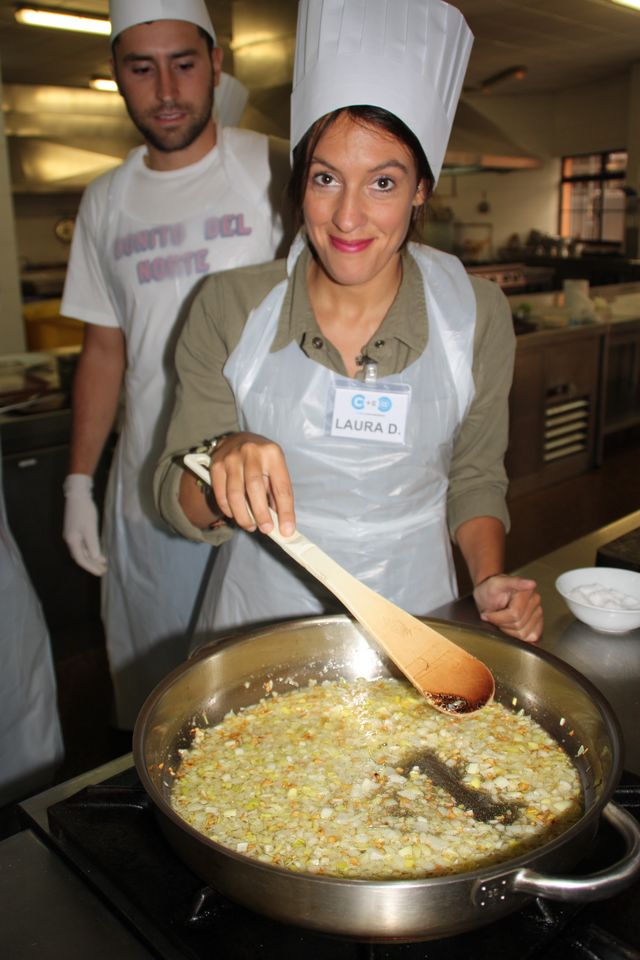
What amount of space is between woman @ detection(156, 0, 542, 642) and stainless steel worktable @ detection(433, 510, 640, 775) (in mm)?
49

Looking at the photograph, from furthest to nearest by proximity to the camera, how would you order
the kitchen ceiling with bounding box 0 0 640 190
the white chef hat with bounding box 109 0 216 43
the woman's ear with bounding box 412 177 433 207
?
the kitchen ceiling with bounding box 0 0 640 190, the white chef hat with bounding box 109 0 216 43, the woman's ear with bounding box 412 177 433 207

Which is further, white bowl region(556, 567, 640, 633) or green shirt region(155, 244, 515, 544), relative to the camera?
green shirt region(155, 244, 515, 544)

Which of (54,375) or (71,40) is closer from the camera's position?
(54,375)

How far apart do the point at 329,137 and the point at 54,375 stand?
217cm

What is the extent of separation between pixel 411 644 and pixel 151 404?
121cm

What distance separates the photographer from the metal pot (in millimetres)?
591

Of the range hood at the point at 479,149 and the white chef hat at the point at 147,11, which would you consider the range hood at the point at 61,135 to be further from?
the white chef hat at the point at 147,11

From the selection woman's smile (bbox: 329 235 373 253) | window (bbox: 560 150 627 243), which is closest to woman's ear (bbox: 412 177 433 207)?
woman's smile (bbox: 329 235 373 253)

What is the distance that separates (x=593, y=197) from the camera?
10812mm

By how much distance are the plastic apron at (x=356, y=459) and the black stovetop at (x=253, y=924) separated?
685mm

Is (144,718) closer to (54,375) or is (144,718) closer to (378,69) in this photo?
(378,69)

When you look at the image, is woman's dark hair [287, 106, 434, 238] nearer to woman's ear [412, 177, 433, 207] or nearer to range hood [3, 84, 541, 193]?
woman's ear [412, 177, 433, 207]

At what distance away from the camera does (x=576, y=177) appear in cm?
1079

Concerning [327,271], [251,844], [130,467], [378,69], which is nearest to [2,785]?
[130,467]
